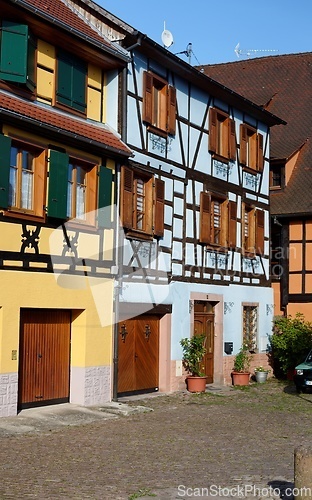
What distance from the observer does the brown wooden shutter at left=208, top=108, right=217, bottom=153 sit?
21.6 meters

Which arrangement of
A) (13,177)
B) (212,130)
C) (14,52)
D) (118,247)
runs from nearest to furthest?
(13,177) < (14,52) < (118,247) < (212,130)

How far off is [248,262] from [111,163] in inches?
310

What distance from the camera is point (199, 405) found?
17516 millimetres

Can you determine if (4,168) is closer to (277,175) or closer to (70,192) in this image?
(70,192)

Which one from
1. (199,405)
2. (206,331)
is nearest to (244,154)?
(206,331)

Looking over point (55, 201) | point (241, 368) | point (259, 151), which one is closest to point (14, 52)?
point (55, 201)

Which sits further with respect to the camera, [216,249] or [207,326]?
[216,249]

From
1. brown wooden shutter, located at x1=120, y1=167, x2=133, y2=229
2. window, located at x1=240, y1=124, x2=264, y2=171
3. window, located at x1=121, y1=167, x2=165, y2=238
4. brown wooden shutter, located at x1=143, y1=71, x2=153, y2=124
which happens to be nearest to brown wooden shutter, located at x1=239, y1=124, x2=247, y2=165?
window, located at x1=240, y1=124, x2=264, y2=171

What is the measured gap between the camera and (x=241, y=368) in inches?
880

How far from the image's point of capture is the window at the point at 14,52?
1464 cm

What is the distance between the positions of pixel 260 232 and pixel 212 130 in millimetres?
4202

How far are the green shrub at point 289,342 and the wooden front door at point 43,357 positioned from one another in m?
9.67

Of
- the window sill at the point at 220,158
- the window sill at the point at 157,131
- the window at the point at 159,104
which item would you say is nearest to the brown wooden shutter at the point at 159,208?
the window sill at the point at 157,131

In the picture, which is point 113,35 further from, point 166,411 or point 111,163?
point 166,411
